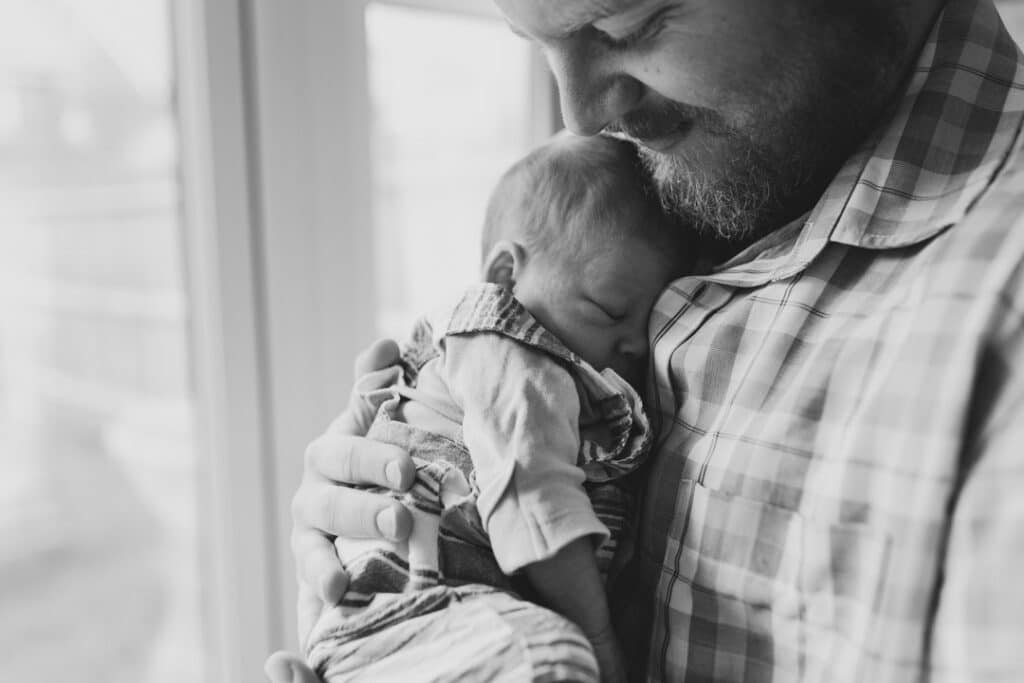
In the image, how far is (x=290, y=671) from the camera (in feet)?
2.86

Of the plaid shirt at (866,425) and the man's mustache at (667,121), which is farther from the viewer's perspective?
the man's mustache at (667,121)

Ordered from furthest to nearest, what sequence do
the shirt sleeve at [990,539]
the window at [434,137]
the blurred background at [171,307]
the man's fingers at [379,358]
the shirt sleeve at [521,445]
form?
the window at [434,137] → the blurred background at [171,307] → the man's fingers at [379,358] → the shirt sleeve at [521,445] → the shirt sleeve at [990,539]

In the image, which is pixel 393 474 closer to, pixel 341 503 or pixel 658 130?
pixel 341 503

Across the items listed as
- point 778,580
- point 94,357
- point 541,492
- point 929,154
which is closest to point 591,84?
point 929,154

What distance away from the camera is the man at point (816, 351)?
69cm

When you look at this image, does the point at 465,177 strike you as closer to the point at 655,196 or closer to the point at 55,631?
the point at 655,196

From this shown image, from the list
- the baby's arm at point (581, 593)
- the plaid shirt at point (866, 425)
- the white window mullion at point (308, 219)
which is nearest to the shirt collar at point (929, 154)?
the plaid shirt at point (866, 425)

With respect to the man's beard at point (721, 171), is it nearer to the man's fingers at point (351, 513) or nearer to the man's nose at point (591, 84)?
the man's nose at point (591, 84)

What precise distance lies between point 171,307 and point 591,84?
819 millimetres

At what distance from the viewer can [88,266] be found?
4.60 feet

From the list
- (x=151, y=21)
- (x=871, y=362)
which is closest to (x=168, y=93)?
(x=151, y=21)

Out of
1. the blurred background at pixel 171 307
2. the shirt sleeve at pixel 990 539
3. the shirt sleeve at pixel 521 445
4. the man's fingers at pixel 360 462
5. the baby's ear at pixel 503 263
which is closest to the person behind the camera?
the shirt sleeve at pixel 990 539

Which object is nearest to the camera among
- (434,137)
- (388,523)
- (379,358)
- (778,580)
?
(778,580)

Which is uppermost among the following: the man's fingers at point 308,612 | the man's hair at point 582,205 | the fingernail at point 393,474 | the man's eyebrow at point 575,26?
the man's eyebrow at point 575,26
